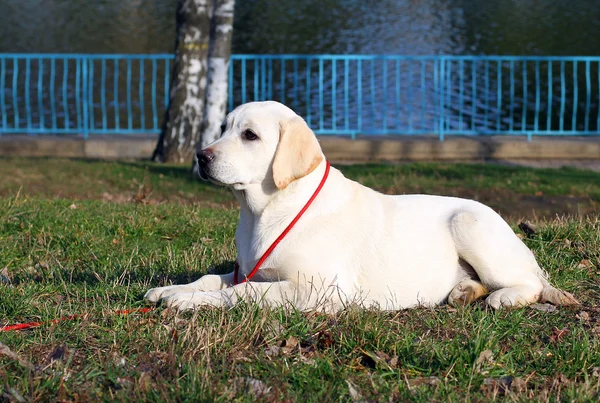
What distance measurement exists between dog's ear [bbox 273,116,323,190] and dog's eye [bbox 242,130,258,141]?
140 millimetres

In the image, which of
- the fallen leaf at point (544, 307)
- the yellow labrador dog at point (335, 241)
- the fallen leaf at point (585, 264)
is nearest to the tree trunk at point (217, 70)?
the fallen leaf at point (585, 264)

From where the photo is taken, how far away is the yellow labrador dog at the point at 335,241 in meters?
4.55

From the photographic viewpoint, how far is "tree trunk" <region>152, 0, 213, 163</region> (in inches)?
507

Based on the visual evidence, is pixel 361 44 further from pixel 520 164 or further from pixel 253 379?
pixel 253 379

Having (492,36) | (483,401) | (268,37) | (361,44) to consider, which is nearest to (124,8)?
(268,37)

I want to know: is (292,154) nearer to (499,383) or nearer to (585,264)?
(499,383)

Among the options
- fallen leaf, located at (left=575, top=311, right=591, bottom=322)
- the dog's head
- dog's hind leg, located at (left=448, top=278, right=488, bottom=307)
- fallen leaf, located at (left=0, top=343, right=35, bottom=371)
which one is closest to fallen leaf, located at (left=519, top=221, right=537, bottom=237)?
dog's hind leg, located at (left=448, top=278, right=488, bottom=307)

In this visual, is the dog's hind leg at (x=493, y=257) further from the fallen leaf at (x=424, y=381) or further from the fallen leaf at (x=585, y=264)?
the fallen leaf at (x=424, y=381)

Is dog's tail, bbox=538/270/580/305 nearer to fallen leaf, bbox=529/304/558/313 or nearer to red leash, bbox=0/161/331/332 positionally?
fallen leaf, bbox=529/304/558/313

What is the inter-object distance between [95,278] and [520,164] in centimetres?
1001

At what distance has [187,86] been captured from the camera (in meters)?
13.1

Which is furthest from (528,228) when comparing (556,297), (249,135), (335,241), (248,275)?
(249,135)

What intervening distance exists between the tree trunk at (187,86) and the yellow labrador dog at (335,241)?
8030 millimetres

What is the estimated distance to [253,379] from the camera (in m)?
3.64
